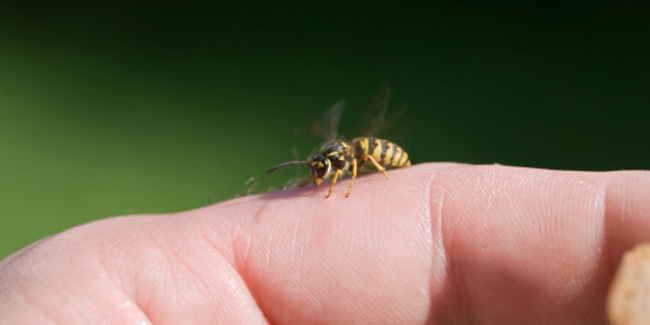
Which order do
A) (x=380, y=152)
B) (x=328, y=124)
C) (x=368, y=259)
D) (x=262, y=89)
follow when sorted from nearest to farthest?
(x=368, y=259) < (x=380, y=152) < (x=328, y=124) < (x=262, y=89)

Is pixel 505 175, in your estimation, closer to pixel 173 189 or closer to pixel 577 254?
pixel 577 254

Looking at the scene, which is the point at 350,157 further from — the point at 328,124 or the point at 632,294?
the point at 632,294

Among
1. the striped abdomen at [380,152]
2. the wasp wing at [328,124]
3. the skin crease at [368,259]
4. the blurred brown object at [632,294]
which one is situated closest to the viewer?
the blurred brown object at [632,294]

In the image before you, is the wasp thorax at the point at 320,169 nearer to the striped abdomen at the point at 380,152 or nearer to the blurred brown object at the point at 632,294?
the striped abdomen at the point at 380,152

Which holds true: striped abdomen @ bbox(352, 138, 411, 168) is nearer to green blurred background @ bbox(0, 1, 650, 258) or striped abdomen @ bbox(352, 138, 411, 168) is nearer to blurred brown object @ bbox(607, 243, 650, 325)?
blurred brown object @ bbox(607, 243, 650, 325)

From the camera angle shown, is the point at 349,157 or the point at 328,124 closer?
A: the point at 349,157

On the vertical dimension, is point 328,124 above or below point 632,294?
above

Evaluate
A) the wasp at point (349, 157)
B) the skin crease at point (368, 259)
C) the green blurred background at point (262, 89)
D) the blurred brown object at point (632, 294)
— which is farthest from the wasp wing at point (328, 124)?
the green blurred background at point (262, 89)

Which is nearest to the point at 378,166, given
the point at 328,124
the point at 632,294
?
the point at 328,124
